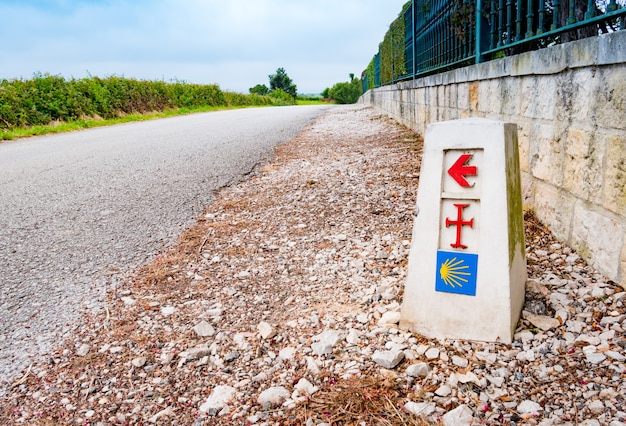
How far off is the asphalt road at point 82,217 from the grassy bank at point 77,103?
5089 millimetres

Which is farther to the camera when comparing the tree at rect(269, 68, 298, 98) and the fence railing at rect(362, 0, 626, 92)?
the tree at rect(269, 68, 298, 98)

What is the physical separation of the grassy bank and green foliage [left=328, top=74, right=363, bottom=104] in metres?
37.4

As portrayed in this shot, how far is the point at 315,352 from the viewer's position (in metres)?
2.04

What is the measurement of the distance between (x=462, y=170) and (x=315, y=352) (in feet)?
3.39

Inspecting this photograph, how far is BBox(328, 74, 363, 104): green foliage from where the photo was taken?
5828 centimetres

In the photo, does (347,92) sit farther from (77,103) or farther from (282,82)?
(77,103)

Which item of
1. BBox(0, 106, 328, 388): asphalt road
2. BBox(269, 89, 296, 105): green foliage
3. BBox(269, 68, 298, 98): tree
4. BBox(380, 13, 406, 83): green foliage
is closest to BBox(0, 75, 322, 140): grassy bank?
BBox(0, 106, 328, 388): asphalt road

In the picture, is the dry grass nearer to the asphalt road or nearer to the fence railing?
the asphalt road

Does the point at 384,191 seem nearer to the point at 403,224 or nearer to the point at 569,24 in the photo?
the point at 403,224

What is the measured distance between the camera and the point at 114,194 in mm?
4914

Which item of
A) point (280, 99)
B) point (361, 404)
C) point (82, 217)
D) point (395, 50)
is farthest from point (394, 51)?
point (280, 99)

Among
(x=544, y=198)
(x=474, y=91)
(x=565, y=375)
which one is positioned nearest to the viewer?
(x=565, y=375)

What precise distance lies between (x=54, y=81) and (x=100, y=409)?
1580 centimetres

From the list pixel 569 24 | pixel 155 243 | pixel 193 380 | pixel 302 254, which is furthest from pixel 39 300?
pixel 569 24
